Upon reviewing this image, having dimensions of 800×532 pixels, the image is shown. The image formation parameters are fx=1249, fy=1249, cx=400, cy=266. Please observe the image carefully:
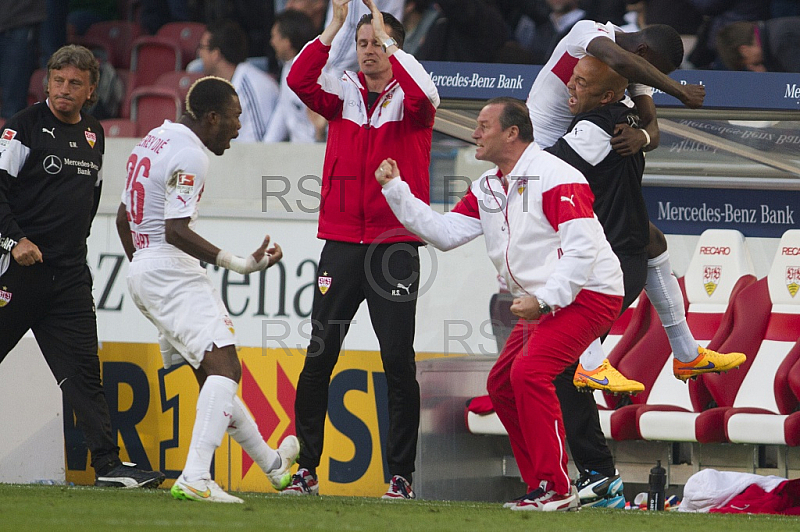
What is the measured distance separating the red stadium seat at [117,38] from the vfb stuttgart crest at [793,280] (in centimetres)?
738

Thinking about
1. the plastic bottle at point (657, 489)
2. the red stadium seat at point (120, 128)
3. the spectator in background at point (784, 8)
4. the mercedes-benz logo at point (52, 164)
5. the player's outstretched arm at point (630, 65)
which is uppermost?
the spectator in background at point (784, 8)

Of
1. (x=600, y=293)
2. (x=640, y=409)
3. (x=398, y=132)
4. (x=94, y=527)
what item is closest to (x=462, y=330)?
(x=640, y=409)

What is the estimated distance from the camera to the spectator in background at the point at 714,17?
9117 millimetres

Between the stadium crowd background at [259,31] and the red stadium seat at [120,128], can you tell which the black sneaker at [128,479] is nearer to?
the stadium crowd background at [259,31]

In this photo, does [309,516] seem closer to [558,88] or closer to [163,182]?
[163,182]

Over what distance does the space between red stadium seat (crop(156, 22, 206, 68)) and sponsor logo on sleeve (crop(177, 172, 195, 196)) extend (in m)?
6.64

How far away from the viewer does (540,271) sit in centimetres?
534

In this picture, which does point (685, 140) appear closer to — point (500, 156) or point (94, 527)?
point (500, 156)

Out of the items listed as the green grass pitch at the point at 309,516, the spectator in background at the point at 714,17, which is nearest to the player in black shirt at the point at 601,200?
the green grass pitch at the point at 309,516

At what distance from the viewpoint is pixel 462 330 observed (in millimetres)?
7465

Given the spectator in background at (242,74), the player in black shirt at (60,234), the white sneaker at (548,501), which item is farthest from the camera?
the spectator in background at (242,74)

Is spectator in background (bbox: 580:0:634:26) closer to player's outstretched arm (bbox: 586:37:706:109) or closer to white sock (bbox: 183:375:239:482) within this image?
player's outstretched arm (bbox: 586:37:706:109)

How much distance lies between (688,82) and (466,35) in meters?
2.68

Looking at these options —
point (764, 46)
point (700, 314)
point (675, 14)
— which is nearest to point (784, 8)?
point (675, 14)
